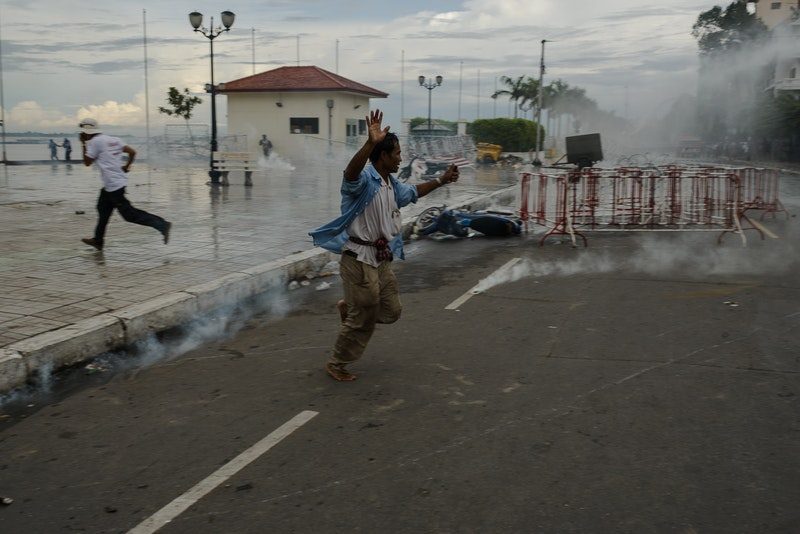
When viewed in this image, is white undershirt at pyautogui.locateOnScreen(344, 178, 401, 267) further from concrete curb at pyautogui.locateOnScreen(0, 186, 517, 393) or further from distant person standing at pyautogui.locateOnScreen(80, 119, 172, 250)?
distant person standing at pyautogui.locateOnScreen(80, 119, 172, 250)

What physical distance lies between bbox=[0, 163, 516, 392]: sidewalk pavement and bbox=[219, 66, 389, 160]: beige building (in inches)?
958

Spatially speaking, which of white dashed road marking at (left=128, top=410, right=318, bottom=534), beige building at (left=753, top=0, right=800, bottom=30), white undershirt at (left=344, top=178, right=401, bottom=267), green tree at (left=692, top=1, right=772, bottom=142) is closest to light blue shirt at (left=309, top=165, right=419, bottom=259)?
white undershirt at (left=344, top=178, right=401, bottom=267)

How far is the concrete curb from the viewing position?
5.58 meters

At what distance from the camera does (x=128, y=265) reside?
915cm

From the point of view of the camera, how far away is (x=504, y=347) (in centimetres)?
628

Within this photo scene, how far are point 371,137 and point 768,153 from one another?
180ft

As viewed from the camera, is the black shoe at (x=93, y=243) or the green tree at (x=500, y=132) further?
the green tree at (x=500, y=132)

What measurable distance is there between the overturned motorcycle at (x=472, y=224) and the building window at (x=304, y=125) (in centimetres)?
3007

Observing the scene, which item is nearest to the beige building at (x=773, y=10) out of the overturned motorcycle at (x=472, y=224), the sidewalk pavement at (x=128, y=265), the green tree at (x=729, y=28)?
the green tree at (x=729, y=28)

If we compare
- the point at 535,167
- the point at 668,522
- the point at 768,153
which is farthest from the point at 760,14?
the point at 668,522

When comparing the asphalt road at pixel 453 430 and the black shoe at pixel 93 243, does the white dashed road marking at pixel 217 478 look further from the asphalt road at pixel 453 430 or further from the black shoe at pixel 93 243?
the black shoe at pixel 93 243

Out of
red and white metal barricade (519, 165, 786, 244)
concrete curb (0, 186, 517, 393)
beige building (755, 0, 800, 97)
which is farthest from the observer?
beige building (755, 0, 800, 97)

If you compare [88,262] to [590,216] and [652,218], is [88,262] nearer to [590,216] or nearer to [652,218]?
[590,216]

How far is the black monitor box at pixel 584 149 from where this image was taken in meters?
15.0
